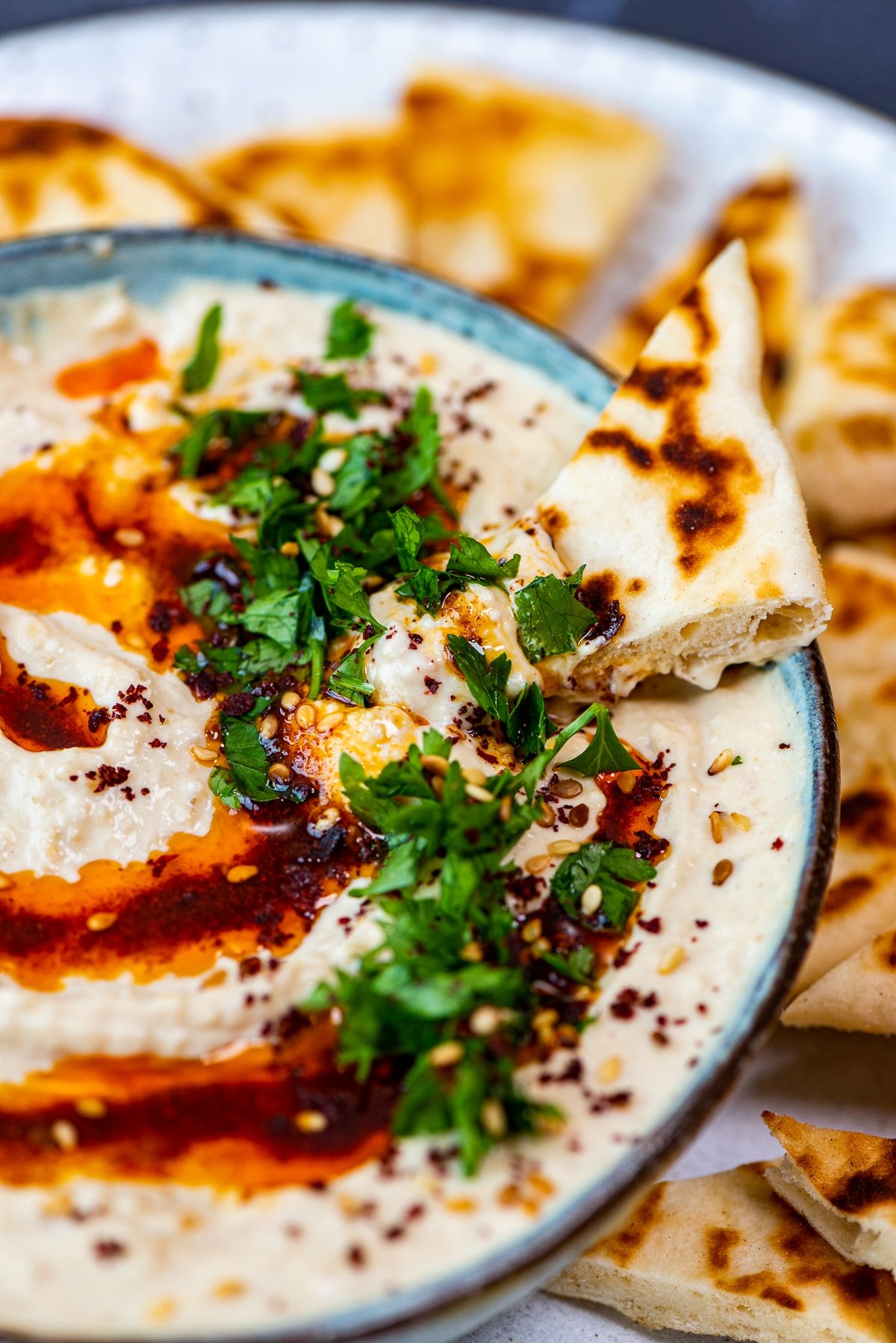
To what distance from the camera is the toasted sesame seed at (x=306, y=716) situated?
3191 mm

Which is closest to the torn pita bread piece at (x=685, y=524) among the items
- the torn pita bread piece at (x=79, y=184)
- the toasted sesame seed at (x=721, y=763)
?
the toasted sesame seed at (x=721, y=763)

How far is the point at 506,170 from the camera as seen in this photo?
215 inches

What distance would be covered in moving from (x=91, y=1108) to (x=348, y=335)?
2.29 metres

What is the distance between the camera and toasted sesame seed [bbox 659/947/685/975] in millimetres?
2840

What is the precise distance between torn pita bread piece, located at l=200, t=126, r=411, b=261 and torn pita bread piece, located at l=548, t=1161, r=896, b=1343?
11.9 feet

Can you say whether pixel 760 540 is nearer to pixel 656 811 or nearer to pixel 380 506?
pixel 656 811

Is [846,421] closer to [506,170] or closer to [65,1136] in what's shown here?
[506,170]

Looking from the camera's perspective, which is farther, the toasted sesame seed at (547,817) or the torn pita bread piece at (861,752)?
the torn pita bread piece at (861,752)

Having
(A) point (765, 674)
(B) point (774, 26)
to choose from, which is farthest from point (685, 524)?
(B) point (774, 26)

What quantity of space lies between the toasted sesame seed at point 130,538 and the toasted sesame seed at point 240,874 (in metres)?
1.01

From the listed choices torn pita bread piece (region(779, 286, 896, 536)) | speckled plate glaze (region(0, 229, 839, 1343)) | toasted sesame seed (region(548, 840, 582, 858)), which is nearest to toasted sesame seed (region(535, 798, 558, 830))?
toasted sesame seed (region(548, 840, 582, 858))

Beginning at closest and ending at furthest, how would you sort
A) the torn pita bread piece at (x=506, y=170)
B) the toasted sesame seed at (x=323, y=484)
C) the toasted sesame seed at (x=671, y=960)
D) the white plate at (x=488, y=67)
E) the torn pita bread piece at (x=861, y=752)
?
the toasted sesame seed at (x=671, y=960), the toasted sesame seed at (x=323, y=484), the torn pita bread piece at (x=861, y=752), the torn pita bread piece at (x=506, y=170), the white plate at (x=488, y=67)

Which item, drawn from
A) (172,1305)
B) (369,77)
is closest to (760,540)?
(172,1305)

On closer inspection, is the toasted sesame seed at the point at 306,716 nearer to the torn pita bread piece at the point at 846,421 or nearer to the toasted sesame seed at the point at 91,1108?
the toasted sesame seed at the point at 91,1108
